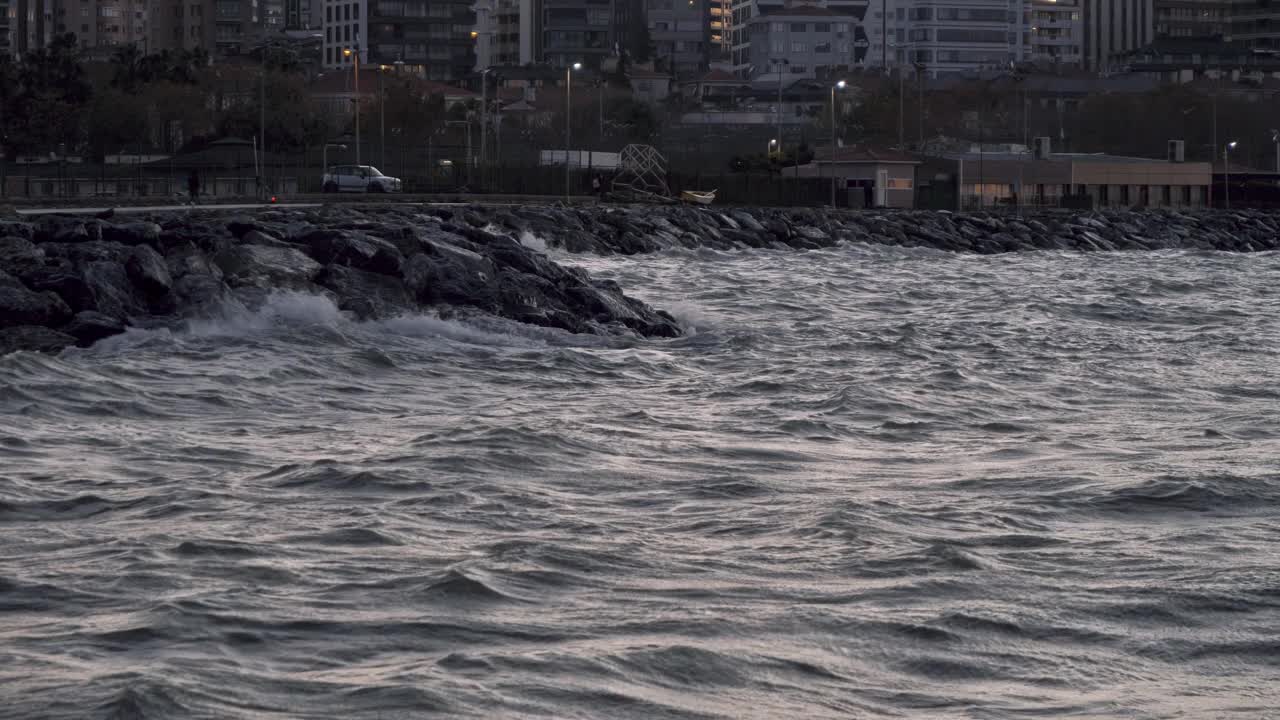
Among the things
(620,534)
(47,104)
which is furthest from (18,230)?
(47,104)

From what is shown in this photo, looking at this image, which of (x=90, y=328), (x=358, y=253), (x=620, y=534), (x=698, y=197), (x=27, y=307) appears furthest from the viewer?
(x=698, y=197)

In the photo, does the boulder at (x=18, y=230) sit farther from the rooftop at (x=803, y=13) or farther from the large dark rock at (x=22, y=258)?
the rooftop at (x=803, y=13)

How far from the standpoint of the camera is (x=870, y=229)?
61.0m

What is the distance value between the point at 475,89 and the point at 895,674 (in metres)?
143

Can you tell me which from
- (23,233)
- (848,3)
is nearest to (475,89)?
(848,3)

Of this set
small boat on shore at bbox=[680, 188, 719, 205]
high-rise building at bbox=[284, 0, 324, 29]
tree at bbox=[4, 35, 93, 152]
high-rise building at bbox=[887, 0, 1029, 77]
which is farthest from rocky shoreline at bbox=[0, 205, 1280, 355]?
high-rise building at bbox=[284, 0, 324, 29]

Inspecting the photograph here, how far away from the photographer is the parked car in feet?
219

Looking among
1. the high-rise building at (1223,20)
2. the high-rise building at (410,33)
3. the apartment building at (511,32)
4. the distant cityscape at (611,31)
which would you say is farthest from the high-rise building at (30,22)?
the high-rise building at (1223,20)

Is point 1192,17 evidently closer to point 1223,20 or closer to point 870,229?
point 1223,20

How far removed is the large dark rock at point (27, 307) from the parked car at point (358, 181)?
4653cm

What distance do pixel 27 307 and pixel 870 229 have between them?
43.7 metres

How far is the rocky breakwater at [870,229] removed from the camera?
47969 mm

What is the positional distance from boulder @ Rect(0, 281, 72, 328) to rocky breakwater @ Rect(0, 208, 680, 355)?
0.02 metres

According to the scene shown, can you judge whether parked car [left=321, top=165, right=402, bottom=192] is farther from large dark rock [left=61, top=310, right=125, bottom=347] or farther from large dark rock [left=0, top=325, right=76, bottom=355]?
large dark rock [left=0, top=325, right=76, bottom=355]
